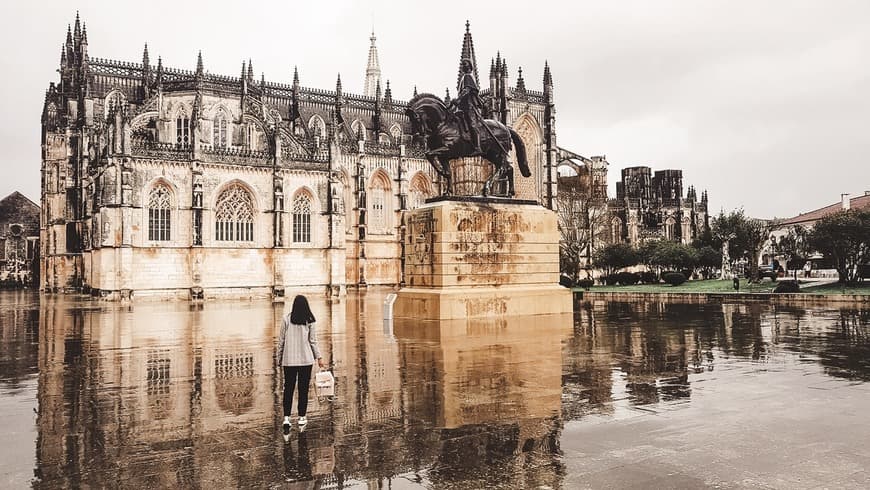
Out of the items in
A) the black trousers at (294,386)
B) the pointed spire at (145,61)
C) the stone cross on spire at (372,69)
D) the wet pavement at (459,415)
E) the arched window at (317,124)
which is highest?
the stone cross on spire at (372,69)

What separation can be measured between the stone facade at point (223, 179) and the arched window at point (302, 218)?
73 millimetres

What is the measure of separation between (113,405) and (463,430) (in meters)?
4.44

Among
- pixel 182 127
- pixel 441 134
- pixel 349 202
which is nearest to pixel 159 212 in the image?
pixel 182 127

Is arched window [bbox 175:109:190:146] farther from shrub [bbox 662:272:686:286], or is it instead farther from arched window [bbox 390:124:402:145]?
shrub [bbox 662:272:686:286]

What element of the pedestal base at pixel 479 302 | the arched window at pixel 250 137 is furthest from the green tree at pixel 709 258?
the pedestal base at pixel 479 302

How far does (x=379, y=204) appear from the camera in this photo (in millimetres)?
57531

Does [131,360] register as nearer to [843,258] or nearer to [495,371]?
[495,371]

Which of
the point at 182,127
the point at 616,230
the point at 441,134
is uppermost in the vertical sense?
the point at 182,127

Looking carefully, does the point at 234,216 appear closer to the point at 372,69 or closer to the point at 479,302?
the point at 479,302

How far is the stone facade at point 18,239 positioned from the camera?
74250 millimetres

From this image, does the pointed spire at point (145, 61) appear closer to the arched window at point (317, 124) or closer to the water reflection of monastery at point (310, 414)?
the arched window at point (317, 124)

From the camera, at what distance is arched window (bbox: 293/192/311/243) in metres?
44.4

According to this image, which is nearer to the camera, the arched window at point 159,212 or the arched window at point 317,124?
the arched window at point 159,212

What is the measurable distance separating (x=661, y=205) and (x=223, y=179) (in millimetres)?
60924
